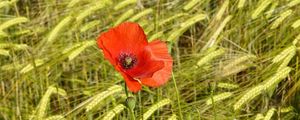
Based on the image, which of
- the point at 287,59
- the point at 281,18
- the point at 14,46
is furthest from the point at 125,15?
the point at 287,59

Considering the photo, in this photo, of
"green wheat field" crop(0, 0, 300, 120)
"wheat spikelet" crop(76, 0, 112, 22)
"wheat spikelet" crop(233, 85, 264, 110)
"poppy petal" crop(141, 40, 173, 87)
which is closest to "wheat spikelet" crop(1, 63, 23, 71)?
"green wheat field" crop(0, 0, 300, 120)

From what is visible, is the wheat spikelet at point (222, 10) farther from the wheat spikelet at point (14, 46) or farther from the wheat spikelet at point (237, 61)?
the wheat spikelet at point (14, 46)

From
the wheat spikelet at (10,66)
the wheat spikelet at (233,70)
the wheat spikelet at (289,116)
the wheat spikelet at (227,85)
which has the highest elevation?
the wheat spikelet at (10,66)

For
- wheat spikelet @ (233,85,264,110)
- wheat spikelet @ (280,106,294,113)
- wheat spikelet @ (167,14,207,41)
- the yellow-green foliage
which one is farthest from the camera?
the yellow-green foliage

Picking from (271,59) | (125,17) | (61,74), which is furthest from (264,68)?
(61,74)

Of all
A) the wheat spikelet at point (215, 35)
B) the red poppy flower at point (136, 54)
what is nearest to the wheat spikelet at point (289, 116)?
the wheat spikelet at point (215, 35)

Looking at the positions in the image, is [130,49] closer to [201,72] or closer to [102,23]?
[201,72]

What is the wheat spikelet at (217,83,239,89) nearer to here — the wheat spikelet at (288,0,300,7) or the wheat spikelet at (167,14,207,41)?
the wheat spikelet at (167,14,207,41)
